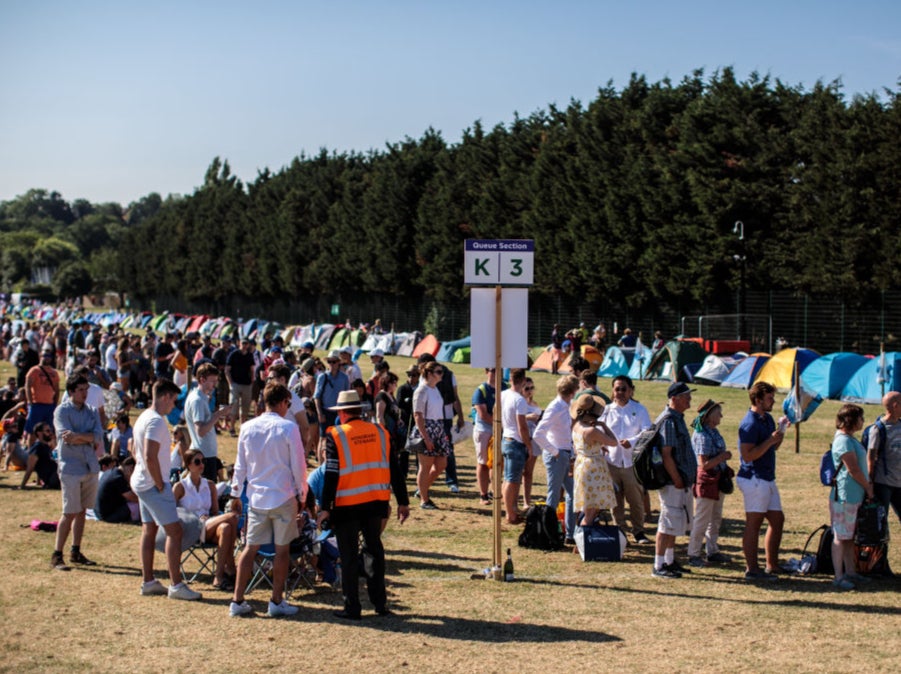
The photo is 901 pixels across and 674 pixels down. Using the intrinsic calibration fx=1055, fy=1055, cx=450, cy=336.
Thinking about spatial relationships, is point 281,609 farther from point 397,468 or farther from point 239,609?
point 397,468

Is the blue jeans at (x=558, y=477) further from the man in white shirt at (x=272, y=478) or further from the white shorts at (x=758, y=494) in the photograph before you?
the man in white shirt at (x=272, y=478)

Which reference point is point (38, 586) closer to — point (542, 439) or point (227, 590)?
point (227, 590)

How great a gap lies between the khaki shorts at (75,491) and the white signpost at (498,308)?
154 inches

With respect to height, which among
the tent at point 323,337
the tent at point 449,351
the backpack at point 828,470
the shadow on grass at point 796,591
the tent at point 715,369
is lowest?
the shadow on grass at point 796,591

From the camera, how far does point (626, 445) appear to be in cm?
1134

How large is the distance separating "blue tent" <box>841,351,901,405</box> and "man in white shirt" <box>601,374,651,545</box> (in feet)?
46.8

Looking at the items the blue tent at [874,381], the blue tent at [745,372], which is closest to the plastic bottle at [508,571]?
the blue tent at [874,381]

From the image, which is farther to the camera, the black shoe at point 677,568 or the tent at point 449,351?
the tent at point 449,351

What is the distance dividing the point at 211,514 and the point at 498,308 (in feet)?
11.6

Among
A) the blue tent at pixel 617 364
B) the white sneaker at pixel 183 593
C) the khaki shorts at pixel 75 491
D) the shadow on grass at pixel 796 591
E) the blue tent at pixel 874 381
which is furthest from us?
the blue tent at pixel 617 364

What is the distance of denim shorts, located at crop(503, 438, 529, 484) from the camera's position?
11906 mm

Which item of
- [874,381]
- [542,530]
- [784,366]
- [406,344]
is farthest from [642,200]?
[542,530]

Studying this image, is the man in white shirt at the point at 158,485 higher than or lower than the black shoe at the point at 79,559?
higher

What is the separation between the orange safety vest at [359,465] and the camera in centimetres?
842
